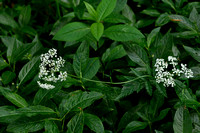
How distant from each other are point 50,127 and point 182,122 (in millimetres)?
1027

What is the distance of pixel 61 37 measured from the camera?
80.3 inches

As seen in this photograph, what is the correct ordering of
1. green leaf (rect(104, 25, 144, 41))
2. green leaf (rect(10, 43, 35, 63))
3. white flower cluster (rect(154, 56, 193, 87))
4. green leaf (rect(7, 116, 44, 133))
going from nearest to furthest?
green leaf (rect(7, 116, 44, 133)), white flower cluster (rect(154, 56, 193, 87)), green leaf (rect(104, 25, 144, 41)), green leaf (rect(10, 43, 35, 63))

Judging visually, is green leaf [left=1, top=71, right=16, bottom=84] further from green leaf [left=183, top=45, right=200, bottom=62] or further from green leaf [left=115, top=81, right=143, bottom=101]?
green leaf [left=183, top=45, right=200, bottom=62]

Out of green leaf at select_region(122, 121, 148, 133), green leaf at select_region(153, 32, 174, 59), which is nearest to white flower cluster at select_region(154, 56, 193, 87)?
green leaf at select_region(153, 32, 174, 59)

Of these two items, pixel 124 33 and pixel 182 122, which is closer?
pixel 182 122

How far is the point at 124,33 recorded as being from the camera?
2.02 metres

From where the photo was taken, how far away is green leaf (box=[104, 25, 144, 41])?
1964 mm

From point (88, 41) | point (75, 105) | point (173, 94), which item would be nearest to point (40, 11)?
point (88, 41)

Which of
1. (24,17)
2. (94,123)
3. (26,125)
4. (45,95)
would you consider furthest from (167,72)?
(24,17)

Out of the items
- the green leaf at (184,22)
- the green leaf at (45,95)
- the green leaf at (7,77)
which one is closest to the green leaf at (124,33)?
the green leaf at (184,22)

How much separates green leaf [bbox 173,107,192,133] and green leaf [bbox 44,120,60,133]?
93cm

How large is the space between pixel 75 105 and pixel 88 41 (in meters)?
0.76

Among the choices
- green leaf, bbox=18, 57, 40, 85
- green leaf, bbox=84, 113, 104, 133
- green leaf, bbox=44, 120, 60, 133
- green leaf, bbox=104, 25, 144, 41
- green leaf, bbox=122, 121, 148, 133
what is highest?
green leaf, bbox=104, 25, 144, 41

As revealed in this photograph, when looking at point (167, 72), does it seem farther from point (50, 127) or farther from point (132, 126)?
point (50, 127)
